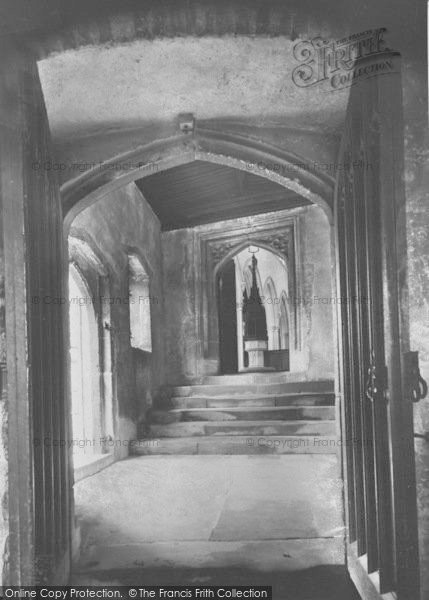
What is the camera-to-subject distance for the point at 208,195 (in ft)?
28.8

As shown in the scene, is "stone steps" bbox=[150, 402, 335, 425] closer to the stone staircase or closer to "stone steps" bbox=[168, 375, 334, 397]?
the stone staircase

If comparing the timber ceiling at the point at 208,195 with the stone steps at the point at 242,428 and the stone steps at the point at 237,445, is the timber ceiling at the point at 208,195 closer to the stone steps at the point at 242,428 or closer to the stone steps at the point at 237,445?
the stone steps at the point at 242,428

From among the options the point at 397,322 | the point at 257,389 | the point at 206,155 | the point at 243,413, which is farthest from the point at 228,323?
the point at 397,322

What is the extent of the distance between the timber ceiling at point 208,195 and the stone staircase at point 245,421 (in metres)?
3.10

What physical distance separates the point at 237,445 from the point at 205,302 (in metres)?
3.67

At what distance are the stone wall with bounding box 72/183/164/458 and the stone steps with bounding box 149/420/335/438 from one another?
1.52ft

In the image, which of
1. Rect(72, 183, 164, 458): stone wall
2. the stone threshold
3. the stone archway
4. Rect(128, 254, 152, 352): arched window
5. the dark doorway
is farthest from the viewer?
the dark doorway

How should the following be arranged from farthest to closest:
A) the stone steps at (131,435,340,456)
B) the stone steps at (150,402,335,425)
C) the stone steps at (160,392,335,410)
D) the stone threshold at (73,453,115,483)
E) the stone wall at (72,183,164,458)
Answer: the stone steps at (160,392,335,410) → the stone steps at (150,402,335,425) → the stone steps at (131,435,340,456) → the stone wall at (72,183,164,458) → the stone threshold at (73,453,115,483)

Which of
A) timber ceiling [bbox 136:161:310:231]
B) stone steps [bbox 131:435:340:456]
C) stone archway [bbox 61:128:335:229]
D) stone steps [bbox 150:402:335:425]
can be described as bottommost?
stone steps [bbox 131:435:340:456]

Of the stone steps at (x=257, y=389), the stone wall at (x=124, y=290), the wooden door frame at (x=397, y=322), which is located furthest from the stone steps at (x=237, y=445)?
the wooden door frame at (x=397, y=322)

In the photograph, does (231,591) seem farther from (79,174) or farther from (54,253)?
(79,174)

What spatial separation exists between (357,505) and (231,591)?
2.75ft

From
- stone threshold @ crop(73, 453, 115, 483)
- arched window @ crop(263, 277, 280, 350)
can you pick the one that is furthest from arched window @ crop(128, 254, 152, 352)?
arched window @ crop(263, 277, 280, 350)

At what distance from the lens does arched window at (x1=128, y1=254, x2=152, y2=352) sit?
825 cm
